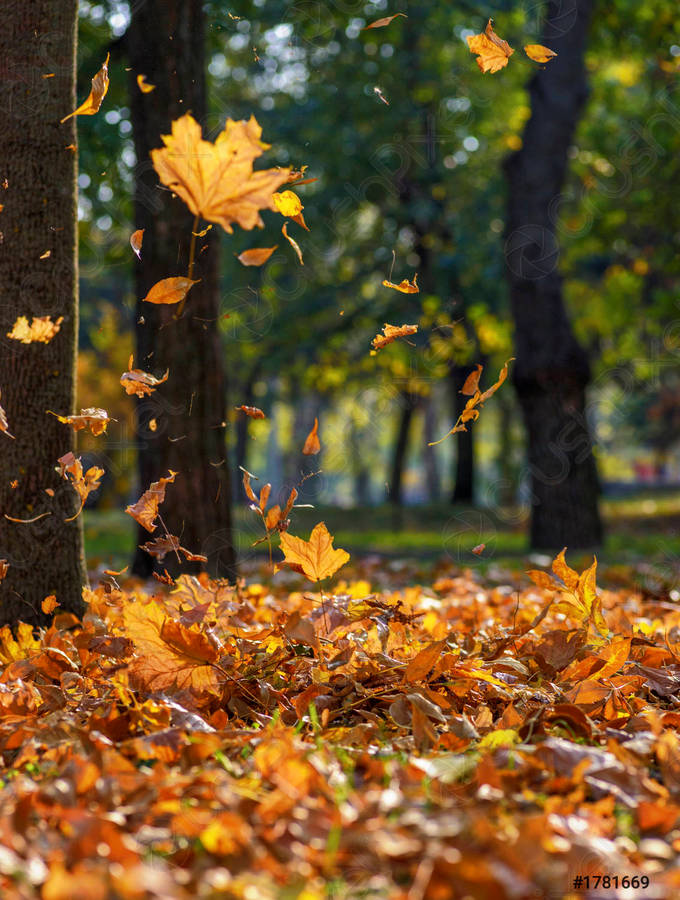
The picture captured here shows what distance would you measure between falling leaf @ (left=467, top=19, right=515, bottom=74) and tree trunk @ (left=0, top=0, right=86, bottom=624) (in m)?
1.45

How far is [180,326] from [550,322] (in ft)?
15.3

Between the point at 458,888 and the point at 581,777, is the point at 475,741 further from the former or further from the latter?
the point at 458,888

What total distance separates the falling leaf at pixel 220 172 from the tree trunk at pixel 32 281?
1.46m

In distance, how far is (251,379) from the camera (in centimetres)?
1745

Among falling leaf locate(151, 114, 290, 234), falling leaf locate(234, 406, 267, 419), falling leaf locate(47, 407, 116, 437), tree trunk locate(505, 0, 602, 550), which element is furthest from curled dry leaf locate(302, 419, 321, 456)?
tree trunk locate(505, 0, 602, 550)

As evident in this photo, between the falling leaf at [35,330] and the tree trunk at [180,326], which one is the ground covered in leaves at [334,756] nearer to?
the falling leaf at [35,330]

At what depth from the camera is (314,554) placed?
2.18 m

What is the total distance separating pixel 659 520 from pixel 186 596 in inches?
529

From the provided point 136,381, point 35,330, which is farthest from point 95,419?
point 35,330

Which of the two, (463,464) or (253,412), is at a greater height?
(253,412)

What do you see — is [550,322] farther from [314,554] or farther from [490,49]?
[314,554]

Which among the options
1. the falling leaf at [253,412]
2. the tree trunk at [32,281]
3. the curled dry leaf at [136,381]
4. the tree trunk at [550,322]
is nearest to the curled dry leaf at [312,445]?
the falling leaf at [253,412]

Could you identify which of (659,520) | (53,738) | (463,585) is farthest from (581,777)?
(659,520)

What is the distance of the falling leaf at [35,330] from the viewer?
9.18 ft
